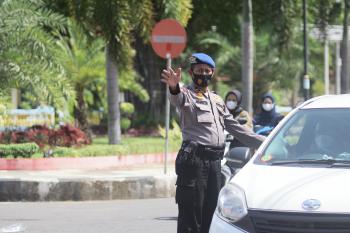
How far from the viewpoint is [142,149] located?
18078 mm

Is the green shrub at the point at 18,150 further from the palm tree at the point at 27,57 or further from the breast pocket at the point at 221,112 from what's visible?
the breast pocket at the point at 221,112

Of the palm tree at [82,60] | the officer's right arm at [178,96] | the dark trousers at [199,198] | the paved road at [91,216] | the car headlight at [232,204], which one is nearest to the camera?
A: the car headlight at [232,204]

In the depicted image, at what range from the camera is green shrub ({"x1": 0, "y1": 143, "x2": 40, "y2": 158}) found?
50.0ft

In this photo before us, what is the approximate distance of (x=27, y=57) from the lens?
1614 cm

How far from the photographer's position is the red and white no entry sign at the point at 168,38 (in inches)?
549

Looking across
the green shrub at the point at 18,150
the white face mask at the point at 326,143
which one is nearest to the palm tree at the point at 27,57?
the green shrub at the point at 18,150

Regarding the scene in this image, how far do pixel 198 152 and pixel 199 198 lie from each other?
0.40 m

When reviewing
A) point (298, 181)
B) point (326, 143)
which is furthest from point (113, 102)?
point (298, 181)

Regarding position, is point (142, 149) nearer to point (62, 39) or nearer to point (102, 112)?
point (62, 39)

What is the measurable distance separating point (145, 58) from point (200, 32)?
10.8 feet

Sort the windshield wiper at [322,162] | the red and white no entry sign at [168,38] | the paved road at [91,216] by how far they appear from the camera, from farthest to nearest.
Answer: the red and white no entry sign at [168,38]
the paved road at [91,216]
the windshield wiper at [322,162]

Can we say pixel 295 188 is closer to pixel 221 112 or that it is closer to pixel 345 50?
pixel 221 112

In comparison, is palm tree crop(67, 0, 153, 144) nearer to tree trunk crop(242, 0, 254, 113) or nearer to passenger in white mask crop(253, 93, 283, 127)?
tree trunk crop(242, 0, 254, 113)

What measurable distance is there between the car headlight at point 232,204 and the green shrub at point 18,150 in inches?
403
